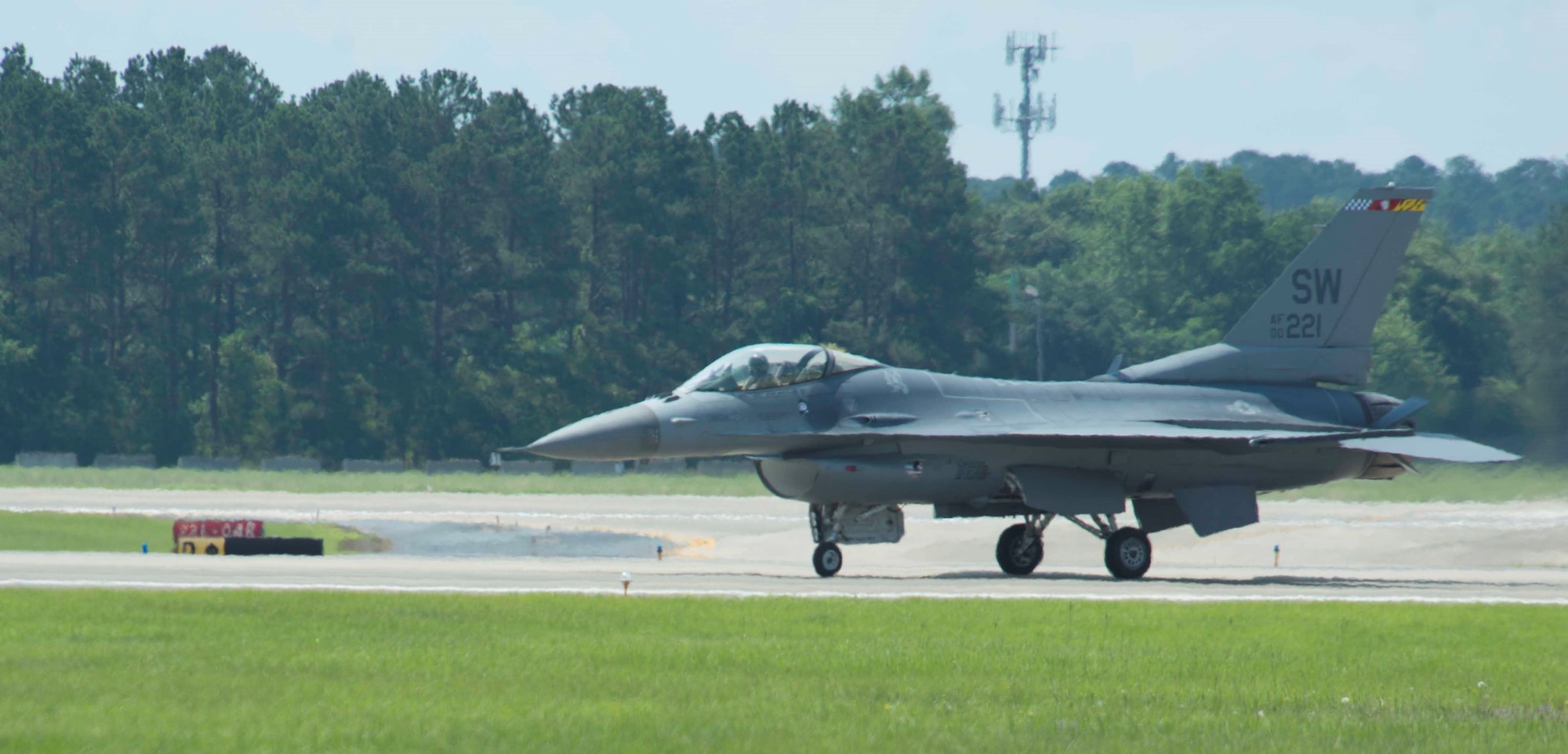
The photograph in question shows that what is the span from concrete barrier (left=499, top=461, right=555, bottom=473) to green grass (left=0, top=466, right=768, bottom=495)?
12.3ft

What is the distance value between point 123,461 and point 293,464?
7473 mm

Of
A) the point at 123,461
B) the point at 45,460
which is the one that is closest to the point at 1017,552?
the point at 45,460

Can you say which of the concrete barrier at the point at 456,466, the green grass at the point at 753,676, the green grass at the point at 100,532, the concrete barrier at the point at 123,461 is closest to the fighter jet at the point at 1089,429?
the green grass at the point at 753,676

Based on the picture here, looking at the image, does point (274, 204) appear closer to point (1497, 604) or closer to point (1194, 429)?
point (1194, 429)

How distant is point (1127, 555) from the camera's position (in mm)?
25234

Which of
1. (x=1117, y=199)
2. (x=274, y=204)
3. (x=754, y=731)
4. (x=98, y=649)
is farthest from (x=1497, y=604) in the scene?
(x=1117, y=199)

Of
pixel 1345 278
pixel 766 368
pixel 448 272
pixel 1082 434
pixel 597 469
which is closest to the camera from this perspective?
pixel 1082 434

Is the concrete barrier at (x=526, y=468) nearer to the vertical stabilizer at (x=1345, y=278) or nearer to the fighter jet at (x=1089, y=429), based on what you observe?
the fighter jet at (x=1089, y=429)

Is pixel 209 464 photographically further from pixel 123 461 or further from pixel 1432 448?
pixel 1432 448

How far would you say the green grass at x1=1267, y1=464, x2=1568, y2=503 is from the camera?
3747 cm

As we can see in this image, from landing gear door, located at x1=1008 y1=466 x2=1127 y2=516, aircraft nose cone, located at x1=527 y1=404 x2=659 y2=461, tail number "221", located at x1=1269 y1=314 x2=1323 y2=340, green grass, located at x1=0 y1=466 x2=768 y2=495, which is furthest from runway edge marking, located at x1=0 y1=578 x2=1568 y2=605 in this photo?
green grass, located at x1=0 y1=466 x2=768 y2=495

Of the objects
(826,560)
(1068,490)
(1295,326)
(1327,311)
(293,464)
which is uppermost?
(1327,311)

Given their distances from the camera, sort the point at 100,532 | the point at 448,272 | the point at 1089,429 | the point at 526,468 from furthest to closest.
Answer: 1. the point at 448,272
2. the point at 526,468
3. the point at 100,532
4. the point at 1089,429

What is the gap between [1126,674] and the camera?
13.7 meters
